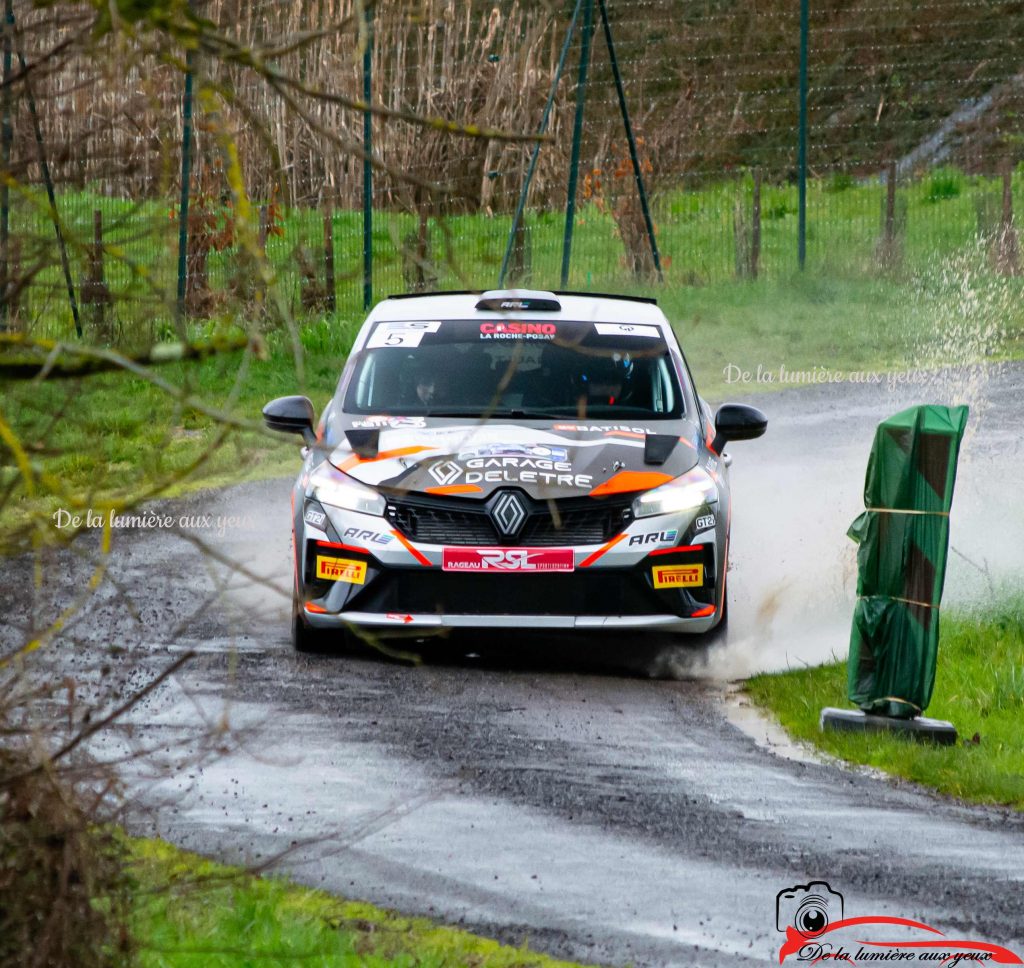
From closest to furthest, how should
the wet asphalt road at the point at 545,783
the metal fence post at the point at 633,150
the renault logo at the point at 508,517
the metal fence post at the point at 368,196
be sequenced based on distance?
the wet asphalt road at the point at 545,783 < the renault logo at the point at 508,517 < the metal fence post at the point at 368,196 < the metal fence post at the point at 633,150

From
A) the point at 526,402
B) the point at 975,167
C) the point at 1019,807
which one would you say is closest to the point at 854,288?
the point at 975,167

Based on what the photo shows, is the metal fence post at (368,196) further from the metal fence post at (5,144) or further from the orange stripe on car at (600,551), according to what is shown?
the metal fence post at (5,144)

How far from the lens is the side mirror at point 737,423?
380 inches

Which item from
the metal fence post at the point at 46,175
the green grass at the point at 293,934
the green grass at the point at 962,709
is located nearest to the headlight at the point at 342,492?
the green grass at the point at 962,709

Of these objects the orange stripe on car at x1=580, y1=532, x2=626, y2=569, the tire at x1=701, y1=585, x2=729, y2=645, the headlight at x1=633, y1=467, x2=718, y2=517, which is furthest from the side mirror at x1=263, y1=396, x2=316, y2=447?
the tire at x1=701, y1=585, x2=729, y2=645

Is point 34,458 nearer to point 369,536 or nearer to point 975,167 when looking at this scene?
point 369,536

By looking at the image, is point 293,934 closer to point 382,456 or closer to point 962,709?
point 382,456

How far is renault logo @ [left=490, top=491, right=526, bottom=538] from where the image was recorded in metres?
8.67

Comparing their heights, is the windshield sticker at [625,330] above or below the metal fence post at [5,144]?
below

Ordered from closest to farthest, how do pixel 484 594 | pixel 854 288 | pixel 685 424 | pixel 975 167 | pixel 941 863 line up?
1. pixel 941 863
2. pixel 484 594
3. pixel 685 424
4. pixel 854 288
5. pixel 975 167

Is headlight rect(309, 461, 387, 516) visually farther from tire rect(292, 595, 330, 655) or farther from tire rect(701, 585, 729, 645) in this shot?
tire rect(701, 585, 729, 645)

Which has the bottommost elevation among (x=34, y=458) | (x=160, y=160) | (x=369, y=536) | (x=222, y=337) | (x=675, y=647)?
(x=675, y=647)

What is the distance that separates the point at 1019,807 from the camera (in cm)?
726

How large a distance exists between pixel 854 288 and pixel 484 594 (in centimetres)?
1511
